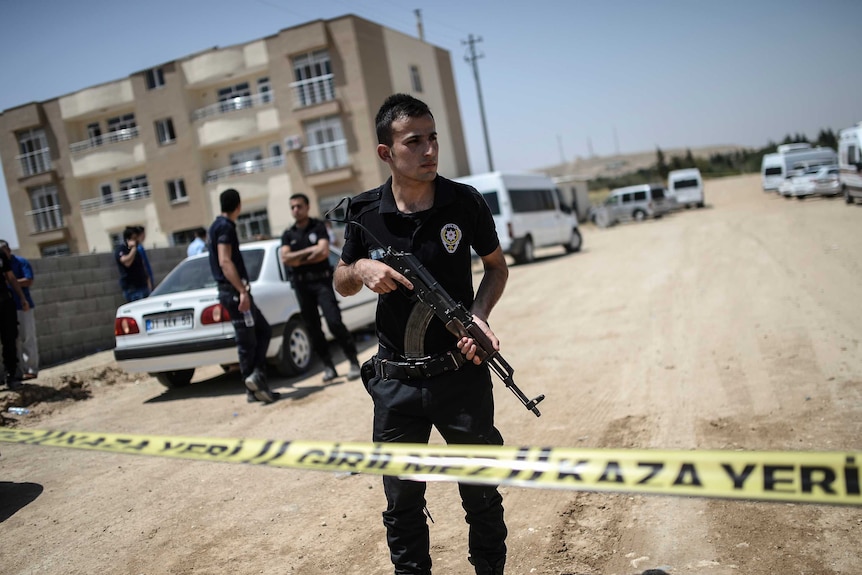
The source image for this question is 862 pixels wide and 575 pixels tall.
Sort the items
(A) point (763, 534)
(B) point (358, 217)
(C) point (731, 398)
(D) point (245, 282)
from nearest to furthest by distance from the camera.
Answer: (B) point (358, 217)
(A) point (763, 534)
(C) point (731, 398)
(D) point (245, 282)

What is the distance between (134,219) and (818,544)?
136ft

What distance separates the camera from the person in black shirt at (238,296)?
644 centimetres

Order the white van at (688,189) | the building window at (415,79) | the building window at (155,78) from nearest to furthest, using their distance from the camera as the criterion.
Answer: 1. the white van at (688,189)
2. the building window at (155,78)
3. the building window at (415,79)

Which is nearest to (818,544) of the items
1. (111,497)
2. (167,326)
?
(111,497)

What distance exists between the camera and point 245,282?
21.6ft

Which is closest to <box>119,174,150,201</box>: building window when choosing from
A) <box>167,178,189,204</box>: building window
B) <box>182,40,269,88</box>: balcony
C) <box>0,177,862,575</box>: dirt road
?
<box>167,178,189,204</box>: building window

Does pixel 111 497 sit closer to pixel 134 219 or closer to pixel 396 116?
pixel 396 116

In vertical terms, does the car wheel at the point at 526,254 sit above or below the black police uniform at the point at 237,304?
below

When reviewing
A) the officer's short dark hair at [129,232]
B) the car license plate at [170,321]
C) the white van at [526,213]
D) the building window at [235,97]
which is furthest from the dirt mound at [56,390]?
the building window at [235,97]

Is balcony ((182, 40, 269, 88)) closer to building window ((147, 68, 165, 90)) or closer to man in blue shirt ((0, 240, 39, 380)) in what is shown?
building window ((147, 68, 165, 90))

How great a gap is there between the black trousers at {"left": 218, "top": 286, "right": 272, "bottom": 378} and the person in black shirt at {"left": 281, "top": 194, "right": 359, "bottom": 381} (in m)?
0.60

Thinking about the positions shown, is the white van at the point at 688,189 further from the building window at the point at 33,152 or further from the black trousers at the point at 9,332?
the building window at the point at 33,152

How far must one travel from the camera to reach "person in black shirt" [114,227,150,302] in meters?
10.0

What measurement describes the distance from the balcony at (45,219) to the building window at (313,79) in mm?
18061
